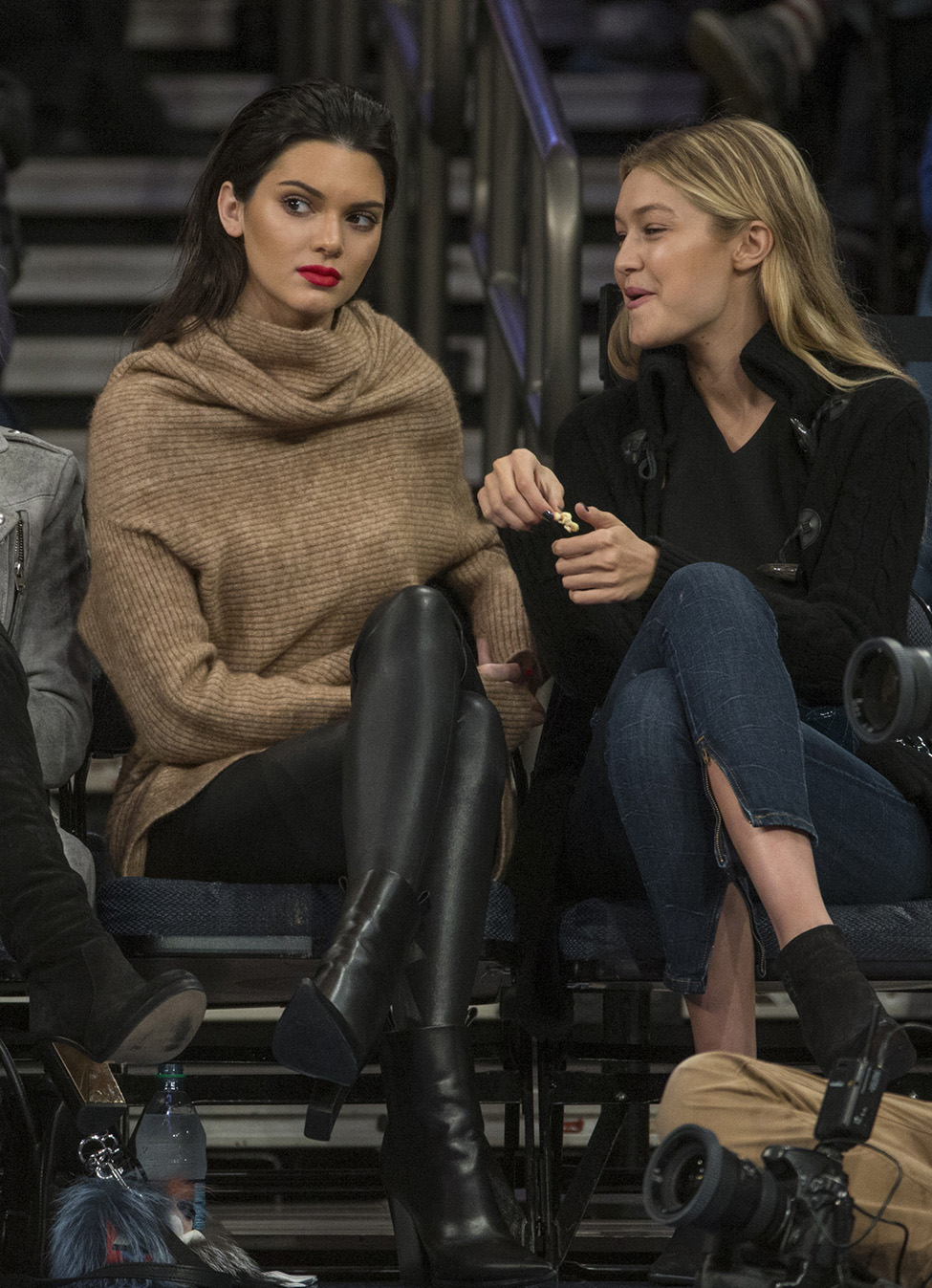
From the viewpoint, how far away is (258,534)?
246 cm

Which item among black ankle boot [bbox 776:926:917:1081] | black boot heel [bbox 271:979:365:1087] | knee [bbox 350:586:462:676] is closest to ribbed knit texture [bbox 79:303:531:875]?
knee [bbox 350:586:462:676]

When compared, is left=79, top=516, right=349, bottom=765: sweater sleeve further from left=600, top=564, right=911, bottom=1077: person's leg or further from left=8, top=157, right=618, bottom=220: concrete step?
left=8, top=157, right=618, bottom=220: concrete step

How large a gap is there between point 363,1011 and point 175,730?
1.96 feet

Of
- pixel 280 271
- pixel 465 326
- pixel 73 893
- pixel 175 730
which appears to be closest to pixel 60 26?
Result: pixel 465 326

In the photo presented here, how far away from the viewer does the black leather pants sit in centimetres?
198

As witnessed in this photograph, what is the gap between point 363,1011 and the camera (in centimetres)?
182

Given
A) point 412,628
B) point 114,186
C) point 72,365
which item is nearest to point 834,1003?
point 412,628

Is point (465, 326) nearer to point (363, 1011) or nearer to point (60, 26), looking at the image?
point (60, 26)

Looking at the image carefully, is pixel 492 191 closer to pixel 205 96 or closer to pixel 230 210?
pixel 230 210

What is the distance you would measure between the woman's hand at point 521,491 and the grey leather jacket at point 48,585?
59cm

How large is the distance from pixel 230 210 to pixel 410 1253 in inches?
55.2

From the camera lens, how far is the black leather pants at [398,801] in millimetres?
1981

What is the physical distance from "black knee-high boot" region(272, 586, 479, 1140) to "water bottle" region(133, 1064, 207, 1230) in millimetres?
235

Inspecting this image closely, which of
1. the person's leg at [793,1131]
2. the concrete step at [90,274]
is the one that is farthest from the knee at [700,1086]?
the concrete step at [90,274]
